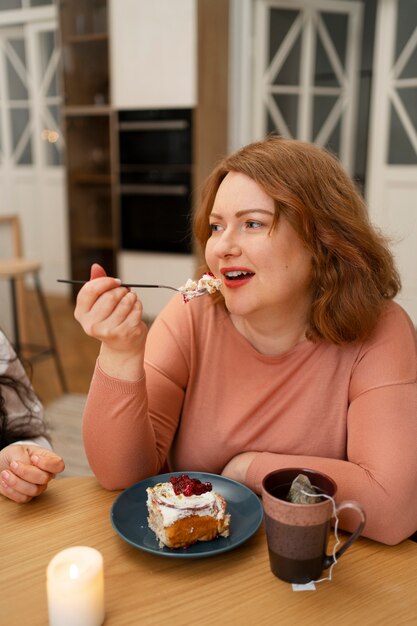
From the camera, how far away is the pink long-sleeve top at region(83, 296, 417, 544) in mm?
1037

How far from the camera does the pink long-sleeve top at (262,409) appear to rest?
104cm

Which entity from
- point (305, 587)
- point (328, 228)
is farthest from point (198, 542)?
point (328, 228)

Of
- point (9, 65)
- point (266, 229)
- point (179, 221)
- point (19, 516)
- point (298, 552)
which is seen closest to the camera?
point (298, 552)

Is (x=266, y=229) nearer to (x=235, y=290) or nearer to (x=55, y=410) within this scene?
(x=235, y=290)

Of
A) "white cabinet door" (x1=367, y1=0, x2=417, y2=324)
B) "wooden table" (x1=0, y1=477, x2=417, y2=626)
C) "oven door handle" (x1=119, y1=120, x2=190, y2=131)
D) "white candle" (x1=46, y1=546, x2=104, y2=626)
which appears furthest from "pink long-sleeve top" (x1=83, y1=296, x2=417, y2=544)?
"oven door handle" (x1=119, y1=120, x2=190, y2=131)

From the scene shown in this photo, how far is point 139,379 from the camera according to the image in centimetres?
106

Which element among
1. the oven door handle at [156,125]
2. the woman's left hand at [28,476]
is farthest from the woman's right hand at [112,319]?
the oven door handle at [156,125]

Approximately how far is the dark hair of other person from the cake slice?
1.47 feet

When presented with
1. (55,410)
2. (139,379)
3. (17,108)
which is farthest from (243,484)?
(17,108)

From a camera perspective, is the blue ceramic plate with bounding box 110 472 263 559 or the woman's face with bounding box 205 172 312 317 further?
the woman's face with bounding box 205 172 312 317

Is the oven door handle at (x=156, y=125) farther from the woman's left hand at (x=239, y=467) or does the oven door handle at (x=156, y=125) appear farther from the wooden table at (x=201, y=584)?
the wooden table at (x=201, y=584)

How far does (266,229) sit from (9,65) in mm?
6024

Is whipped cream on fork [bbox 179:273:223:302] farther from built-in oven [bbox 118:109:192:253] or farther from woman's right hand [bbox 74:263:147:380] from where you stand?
built-in oven [bbox 118:109:192:253]

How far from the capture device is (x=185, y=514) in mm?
870
